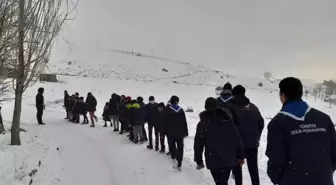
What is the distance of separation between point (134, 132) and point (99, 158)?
2.50 metres

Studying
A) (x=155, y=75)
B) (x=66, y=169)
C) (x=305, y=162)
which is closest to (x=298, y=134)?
(x=305, y=162)

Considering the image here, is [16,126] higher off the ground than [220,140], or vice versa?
[220,140]

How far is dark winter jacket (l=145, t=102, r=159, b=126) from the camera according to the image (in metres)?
11.5

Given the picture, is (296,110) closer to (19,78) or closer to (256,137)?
(256,137)

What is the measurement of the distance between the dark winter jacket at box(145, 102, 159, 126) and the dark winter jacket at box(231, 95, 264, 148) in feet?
16.4

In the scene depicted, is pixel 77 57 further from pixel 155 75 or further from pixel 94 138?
pixel 94 138

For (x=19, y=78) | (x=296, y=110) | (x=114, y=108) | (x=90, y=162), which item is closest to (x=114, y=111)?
(x=114, y=108)

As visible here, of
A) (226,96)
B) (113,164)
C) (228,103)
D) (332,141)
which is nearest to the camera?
(332,141)

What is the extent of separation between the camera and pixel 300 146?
3326mm

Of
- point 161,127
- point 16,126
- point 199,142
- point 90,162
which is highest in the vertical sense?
point 199,142

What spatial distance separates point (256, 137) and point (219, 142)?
143cm

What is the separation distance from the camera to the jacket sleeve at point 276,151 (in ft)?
11.1

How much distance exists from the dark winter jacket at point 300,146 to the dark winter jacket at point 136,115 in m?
9.19

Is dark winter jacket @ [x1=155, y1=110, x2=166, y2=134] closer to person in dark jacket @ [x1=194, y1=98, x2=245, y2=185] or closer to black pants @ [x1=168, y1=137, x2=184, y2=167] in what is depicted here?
black pants @ [x1=168, y1=137, x2=184, y2=167]
